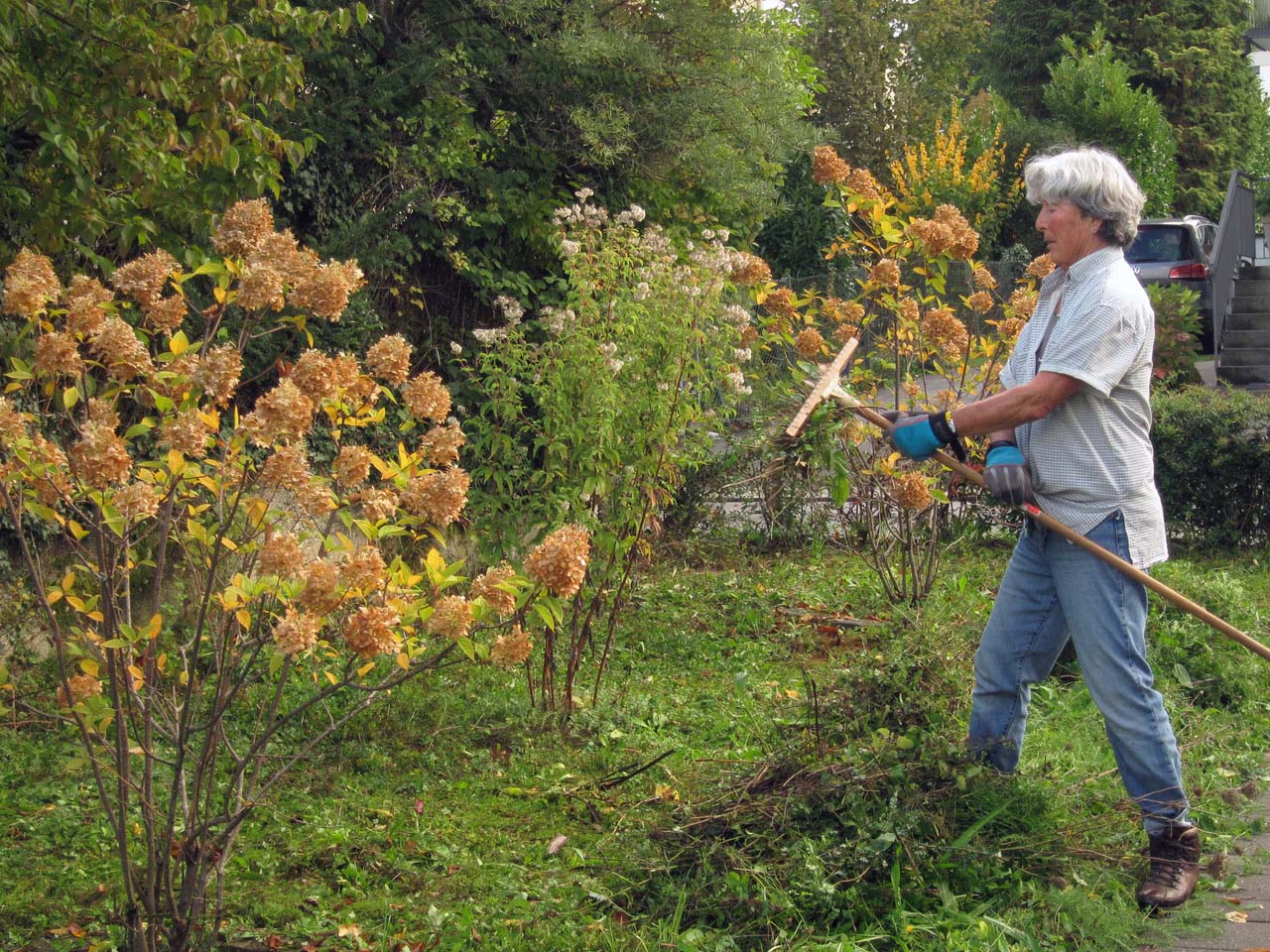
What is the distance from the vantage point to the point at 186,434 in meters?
2.86

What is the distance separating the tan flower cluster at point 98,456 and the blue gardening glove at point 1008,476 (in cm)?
231

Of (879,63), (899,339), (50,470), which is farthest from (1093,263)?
(879,63)

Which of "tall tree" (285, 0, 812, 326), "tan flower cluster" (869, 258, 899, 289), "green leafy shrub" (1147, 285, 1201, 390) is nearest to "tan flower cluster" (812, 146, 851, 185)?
"tan flower cluster" (869, 258, 899, 289)

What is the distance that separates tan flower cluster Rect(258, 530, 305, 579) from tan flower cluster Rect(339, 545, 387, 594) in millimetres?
108

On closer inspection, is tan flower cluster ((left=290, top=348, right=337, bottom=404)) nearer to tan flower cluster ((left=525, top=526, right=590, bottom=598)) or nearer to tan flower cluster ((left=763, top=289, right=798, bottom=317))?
tan flower cluster ((left=525, top=526, right=590, bottom=598))

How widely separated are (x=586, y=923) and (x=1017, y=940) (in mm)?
1143

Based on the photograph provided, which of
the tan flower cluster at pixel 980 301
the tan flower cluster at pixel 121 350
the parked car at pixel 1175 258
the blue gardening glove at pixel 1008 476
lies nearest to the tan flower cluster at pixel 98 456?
the tan flower cluster at pixel 121 350

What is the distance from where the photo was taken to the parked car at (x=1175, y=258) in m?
18.6

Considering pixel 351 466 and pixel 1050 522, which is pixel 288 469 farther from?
pixel 1050 522

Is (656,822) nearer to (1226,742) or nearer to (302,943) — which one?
(302,943)

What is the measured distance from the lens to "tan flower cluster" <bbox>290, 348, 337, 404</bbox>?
3042 mm

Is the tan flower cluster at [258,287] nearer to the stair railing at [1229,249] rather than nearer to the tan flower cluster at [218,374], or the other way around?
the tan flower cluster at [218,374]

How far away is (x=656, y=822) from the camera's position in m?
4.04

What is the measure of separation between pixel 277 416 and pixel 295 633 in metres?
0.49
